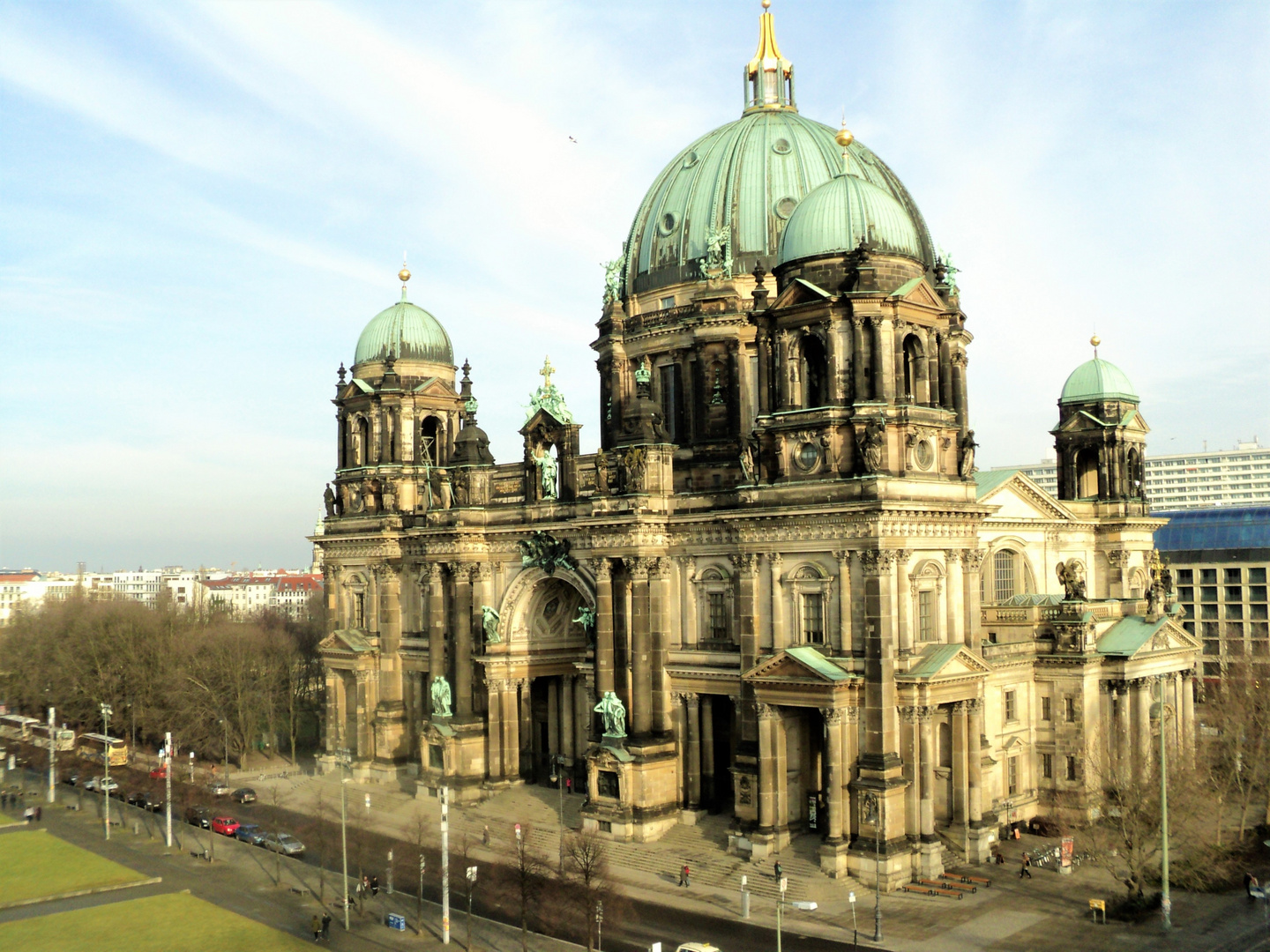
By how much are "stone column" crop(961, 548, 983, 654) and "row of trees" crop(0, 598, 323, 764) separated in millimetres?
59282

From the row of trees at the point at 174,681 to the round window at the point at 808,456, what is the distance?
182ft

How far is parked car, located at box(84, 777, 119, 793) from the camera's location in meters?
83.2

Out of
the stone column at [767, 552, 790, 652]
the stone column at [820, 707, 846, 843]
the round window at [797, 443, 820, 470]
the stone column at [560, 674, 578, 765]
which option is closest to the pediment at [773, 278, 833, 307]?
the round window at [797, 443, 820, 470]

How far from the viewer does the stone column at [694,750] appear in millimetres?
67312

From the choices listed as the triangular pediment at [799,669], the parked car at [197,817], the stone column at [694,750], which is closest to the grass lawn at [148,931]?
the parked car at [197,817]

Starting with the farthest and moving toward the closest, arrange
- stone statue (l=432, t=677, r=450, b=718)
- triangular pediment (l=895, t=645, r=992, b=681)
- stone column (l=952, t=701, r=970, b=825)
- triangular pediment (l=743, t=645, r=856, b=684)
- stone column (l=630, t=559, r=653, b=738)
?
stone statue (l=432, t=677, r=450, b=718) < stone column (l=630, t=559, r=653, b=738) < stone column (l=952, t=701, r=970, b=825) < triangular pediment (l=743, t=645, r=856, b=684) < triangular pediment (l=895, t=645, r=992, b=681)

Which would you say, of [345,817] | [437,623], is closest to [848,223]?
[345,817]

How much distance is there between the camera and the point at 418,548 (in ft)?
279

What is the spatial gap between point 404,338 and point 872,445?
45451 mm

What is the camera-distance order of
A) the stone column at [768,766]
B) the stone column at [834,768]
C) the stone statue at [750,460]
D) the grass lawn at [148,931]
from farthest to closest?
the stone statue at [750,460] → the stone column at [768,766] → the stone column at [834,768] → the grass lawn at [148,931]

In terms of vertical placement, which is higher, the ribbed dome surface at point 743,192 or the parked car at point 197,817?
the ribbed dome surface at point 743,192

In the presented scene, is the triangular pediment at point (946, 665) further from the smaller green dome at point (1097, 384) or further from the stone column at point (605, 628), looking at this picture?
the smaller green dome at point (1097, 384)

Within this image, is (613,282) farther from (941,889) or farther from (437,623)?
(941,889)

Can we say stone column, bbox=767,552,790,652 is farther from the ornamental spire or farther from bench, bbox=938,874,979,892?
the ornamental spire
